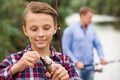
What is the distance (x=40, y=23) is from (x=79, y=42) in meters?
4.61

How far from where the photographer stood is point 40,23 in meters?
2.51

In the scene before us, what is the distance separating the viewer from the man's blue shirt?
6.99 meters

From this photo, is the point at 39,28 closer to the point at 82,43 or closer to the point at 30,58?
the point at 30,58

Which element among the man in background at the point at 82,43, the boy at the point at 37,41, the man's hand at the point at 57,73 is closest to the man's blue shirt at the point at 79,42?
the man in background at the point at 82,43

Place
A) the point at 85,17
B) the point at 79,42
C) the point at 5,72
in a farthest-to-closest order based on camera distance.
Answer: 1. the point at 85,17
2. the point at 79,42
3. the point at 5,72

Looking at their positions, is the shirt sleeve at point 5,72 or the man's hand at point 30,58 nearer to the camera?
the man's hand at point 30,58

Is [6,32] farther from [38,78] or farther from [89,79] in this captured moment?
[38,78]

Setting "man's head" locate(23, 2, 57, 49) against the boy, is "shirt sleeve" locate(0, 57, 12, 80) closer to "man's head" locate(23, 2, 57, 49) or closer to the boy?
the boy

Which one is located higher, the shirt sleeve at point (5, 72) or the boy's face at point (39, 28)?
the boy's face at point (39, 28)

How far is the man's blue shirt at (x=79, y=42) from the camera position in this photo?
699 centimetres

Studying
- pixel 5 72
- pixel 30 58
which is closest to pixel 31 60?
pixel 30 58

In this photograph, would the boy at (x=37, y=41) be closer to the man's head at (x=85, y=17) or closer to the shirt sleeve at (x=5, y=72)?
the shirt sleeve at (x=5, y=72)

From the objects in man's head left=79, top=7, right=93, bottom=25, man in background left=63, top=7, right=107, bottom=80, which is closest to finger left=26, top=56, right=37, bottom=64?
man in background left=63, top=7, right=107, bottom=80

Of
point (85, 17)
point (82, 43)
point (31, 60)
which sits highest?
point (31, 60)
